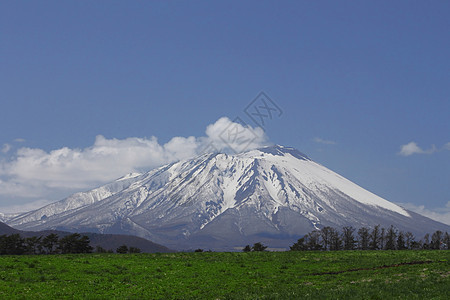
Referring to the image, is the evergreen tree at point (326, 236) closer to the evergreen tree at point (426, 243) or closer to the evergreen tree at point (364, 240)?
the evergreen tree at point (364, 240)

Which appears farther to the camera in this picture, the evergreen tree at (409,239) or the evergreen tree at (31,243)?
the evergreen tree at (409,239)

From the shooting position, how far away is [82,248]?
86625mm

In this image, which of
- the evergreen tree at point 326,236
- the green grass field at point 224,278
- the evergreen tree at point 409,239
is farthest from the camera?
the evergreen tree at point 326,236

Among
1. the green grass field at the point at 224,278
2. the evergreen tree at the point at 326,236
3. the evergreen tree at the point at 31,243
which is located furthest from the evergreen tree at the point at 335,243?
the green grass field at the point at 224,278

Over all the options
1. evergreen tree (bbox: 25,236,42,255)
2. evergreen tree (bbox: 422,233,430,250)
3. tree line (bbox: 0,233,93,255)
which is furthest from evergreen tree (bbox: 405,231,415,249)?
evergreen tree (bbox: 25,236,42,255)

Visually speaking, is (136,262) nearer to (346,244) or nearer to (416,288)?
(416,288)

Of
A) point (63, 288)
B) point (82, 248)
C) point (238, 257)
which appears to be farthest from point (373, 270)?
point (82, 248)

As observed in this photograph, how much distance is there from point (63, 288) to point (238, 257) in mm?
24982

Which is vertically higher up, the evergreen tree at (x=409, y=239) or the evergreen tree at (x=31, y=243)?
the evergreen tree at (x=409, y=239)

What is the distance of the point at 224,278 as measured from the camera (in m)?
40.8

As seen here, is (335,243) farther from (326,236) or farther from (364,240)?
(364,240)

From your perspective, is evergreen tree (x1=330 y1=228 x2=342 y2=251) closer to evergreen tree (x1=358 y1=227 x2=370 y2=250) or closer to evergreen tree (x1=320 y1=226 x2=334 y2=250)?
evergreen tree (x1=320 y1=226 x2=334 y2=250)

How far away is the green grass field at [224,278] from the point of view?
3172 cm

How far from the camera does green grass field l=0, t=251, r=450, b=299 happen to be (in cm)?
3172
